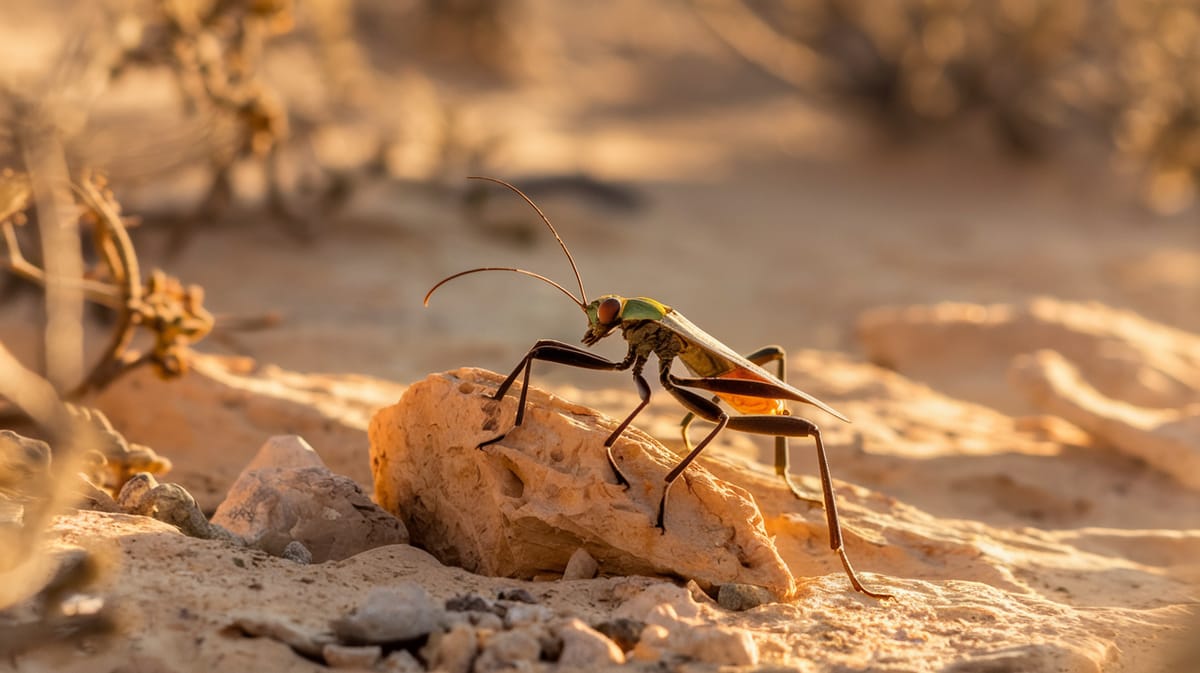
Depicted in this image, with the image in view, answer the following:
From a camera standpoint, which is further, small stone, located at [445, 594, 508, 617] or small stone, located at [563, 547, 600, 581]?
small stone, located at [563, 547, 600, 581]

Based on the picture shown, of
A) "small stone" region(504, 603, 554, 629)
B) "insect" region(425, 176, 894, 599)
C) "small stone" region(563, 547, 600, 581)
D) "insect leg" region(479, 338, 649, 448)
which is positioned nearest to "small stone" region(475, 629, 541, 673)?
"small stone" region(504, 603, 554, 629)

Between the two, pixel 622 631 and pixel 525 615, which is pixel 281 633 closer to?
pixel 525 615

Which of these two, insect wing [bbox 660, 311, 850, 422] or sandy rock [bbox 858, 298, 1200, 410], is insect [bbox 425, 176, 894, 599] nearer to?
insect wing [bbox 660, 311, 850, 422]

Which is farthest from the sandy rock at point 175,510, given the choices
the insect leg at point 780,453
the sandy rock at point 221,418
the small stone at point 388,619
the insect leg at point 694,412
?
the insect leg at point 780,453

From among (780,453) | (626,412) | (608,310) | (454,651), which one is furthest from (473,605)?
(626,412)

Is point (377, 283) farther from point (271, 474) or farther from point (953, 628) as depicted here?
point (953, 628)
